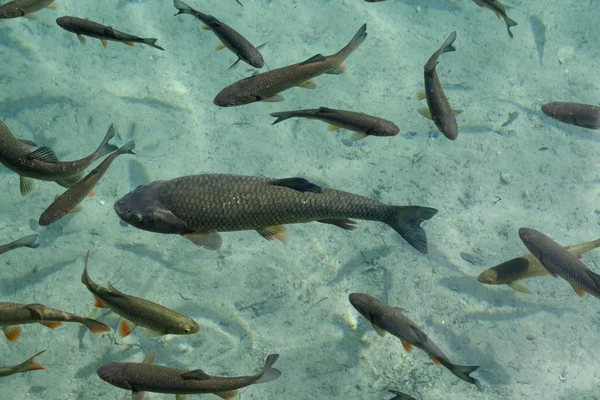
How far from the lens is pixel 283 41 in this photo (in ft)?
24.8

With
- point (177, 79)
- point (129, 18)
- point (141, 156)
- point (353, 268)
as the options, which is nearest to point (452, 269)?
point (353, 268)

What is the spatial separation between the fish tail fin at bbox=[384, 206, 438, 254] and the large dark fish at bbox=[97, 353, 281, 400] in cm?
154

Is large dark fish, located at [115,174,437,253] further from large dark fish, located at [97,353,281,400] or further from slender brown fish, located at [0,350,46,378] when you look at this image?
slender brown fish, located at [0,350,46,378]

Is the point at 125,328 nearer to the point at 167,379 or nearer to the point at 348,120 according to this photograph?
the point at 167,379

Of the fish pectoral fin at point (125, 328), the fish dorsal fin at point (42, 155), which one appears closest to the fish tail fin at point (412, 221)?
the fish pectoral fin at point (125, 328)

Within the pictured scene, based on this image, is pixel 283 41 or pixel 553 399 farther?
pixel 283 41

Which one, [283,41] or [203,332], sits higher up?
[283,41]

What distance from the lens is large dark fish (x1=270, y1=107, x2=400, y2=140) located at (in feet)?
15.4

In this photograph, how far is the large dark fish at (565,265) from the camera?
4.31m

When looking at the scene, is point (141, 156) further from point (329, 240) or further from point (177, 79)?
point (329, 240)

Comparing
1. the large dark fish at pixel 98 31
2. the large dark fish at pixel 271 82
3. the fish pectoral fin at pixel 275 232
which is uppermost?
the large dark fish at pixel 98 31

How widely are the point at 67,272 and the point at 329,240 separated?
10.2ft

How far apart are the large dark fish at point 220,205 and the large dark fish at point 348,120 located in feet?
3.75

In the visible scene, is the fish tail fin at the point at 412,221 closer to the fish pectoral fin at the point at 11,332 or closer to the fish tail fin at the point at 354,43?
the fish tail fin at the point at 354,43
